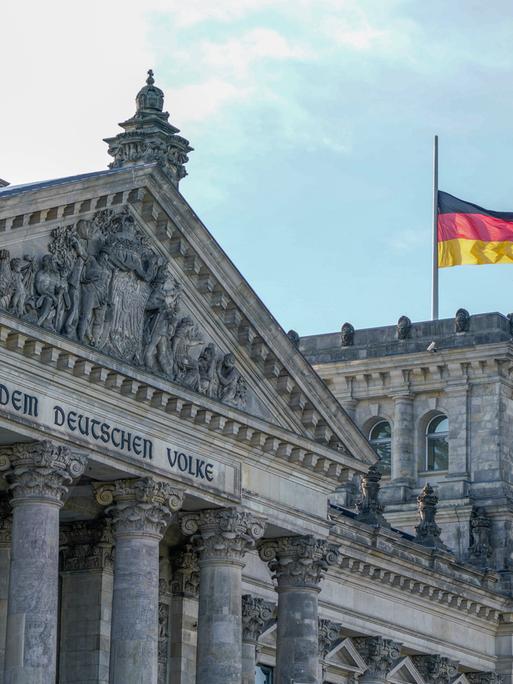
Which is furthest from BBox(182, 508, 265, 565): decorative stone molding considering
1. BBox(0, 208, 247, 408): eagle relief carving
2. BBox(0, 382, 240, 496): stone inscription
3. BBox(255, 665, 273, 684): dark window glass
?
BBox(255, 665, 273, 684): dark window glass

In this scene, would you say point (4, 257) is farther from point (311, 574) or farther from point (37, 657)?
point (311, 574)

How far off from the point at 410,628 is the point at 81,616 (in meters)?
17.1

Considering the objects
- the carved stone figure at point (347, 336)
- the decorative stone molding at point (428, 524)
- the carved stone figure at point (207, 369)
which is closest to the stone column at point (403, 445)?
the carved stone figure at point (347, 336)

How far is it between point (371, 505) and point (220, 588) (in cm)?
1615

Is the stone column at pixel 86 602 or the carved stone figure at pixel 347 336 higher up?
the carved stone figure at pixel 347 336

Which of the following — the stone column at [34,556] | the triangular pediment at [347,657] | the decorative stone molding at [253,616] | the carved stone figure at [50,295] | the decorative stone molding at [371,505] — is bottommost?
the stone column at [34,556]

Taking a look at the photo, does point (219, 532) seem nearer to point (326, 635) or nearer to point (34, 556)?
point (34, 556)

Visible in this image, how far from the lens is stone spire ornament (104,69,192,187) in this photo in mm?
59094

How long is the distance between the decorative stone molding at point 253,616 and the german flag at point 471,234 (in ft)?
70.5

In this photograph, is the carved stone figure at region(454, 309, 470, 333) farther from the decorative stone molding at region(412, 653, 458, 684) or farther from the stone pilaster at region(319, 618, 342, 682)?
the stone pilaster at region(319, 618, 342, 682)

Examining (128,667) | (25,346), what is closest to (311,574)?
(128,667)

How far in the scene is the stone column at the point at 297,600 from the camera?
59.3 metres

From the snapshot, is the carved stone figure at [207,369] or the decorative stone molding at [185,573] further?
the decorative stone molding at [185,573]

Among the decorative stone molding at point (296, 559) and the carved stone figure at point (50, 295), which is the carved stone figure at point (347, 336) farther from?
the carved stone figure at point (50, 295)
